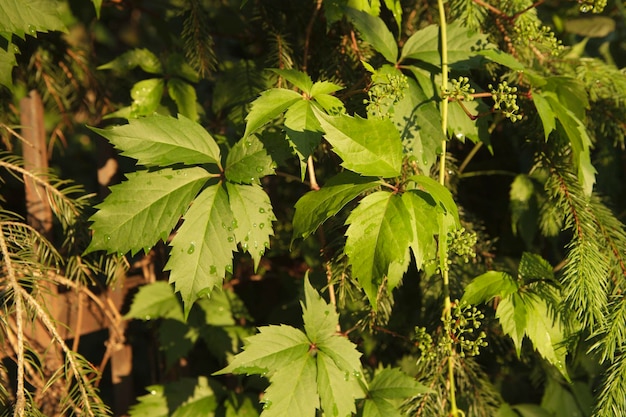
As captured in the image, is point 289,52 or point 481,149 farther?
point 481,149

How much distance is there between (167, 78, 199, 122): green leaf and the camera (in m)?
1.26

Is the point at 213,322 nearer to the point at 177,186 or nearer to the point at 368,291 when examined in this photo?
the point at 177,186

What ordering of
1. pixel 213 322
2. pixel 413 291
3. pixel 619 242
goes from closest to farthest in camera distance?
pixel 619 242 → pixel 213 322 → pixel 413 291

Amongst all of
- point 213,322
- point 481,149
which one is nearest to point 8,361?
point 213,322

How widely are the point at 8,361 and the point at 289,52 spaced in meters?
1.04

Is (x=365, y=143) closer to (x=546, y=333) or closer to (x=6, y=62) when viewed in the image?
(x=546, y=333)

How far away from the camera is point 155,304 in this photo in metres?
1.38

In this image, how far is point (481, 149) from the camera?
5.64 feet

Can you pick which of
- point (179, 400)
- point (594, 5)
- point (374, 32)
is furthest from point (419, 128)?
point (179, 400)

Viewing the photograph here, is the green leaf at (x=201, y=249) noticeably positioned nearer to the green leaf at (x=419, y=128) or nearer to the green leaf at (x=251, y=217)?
the green leaf at (x=251, y=217)

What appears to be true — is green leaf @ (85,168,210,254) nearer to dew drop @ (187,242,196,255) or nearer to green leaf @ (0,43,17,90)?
dew drop @ (187,242,196,255)

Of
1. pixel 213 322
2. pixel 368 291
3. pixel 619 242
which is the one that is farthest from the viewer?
pixel 213 322

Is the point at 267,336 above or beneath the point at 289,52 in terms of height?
Result: beneath

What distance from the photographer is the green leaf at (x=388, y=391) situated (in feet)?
3.32
